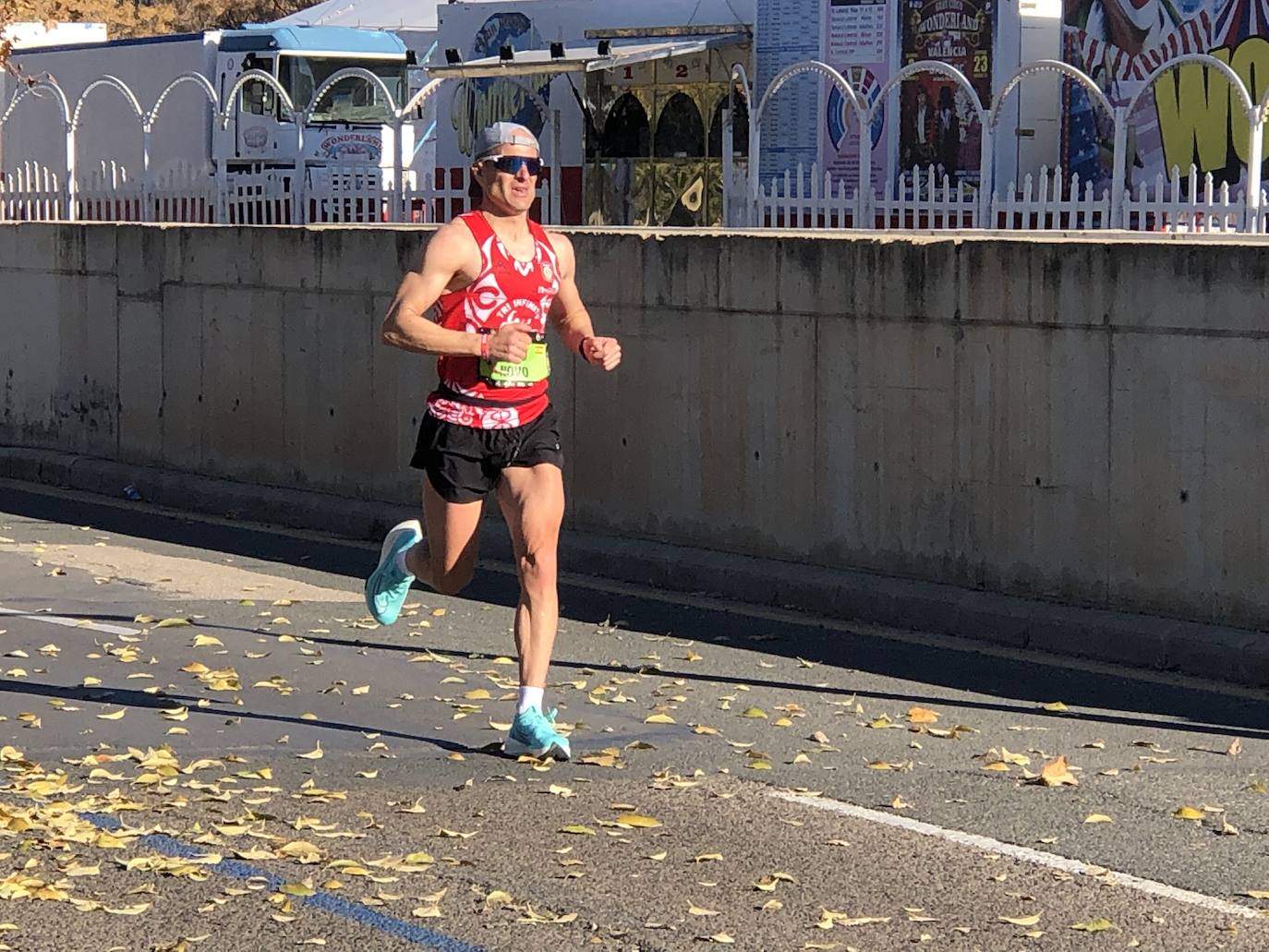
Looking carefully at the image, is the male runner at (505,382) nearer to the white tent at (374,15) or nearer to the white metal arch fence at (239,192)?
the white metal arch fence at (239,192)

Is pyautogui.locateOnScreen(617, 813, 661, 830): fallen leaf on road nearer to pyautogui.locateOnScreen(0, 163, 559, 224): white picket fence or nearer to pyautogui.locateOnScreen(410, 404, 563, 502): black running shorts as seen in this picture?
pyautogui.locateOnScreen(410, 404, 563, 502): black running shorts

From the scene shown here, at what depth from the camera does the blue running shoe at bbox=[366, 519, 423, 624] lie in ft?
26.8

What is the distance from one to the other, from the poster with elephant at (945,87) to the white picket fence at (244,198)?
17.1 ft

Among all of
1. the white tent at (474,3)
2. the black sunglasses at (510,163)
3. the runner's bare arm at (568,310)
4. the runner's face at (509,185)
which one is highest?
the white tent at (474,3)

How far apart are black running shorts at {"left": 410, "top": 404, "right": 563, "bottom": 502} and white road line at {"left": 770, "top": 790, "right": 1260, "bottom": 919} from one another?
1391 millimetres

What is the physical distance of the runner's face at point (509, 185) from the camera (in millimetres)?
7430

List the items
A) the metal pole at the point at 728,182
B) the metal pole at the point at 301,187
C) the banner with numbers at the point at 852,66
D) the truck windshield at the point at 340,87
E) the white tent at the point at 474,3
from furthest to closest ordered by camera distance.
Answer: the truck windshield at the point at 340,87, the white tent at the point at 474,3, the banner with numbers at the point at 852,66, the metal pole at the point at 301,187, the metal pole at the point at 728,182

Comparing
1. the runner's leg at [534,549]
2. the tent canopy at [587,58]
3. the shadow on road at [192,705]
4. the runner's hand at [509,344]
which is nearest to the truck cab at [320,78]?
the tent canopy at [587,58]

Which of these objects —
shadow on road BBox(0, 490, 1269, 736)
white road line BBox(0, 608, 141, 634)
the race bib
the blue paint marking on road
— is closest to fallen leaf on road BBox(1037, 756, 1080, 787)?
shadow on road BBox(0, 490, 1269, 736)

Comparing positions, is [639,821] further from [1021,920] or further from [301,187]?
[301,187]

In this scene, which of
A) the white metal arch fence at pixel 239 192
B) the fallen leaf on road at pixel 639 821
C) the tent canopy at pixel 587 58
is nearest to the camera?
the fallen leaf on road at pixel 639 821

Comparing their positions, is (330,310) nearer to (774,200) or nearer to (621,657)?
(774,200)

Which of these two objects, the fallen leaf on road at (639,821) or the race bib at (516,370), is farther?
the race bib at (516,370)

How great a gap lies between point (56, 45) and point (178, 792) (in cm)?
3146
